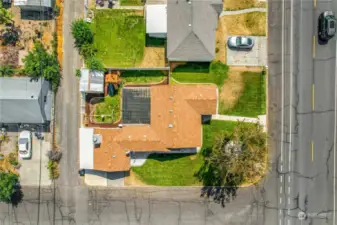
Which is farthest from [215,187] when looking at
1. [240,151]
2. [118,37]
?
A: [118,37]

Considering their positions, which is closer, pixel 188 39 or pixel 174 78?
pixel 188 39

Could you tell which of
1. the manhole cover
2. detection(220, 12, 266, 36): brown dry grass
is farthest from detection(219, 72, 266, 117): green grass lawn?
the manhole cover

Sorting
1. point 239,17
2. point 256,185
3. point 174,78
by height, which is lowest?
point 256,185

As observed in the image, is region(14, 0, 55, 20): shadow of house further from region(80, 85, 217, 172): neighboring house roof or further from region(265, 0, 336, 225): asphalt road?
region(265, 0, 336, 225): asphalt road

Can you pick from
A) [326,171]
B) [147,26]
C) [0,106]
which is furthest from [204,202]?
[0,106]

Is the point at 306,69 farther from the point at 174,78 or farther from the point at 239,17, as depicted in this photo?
the point at 174,78

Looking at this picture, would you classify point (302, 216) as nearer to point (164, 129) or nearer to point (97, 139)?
point (164, 129)
